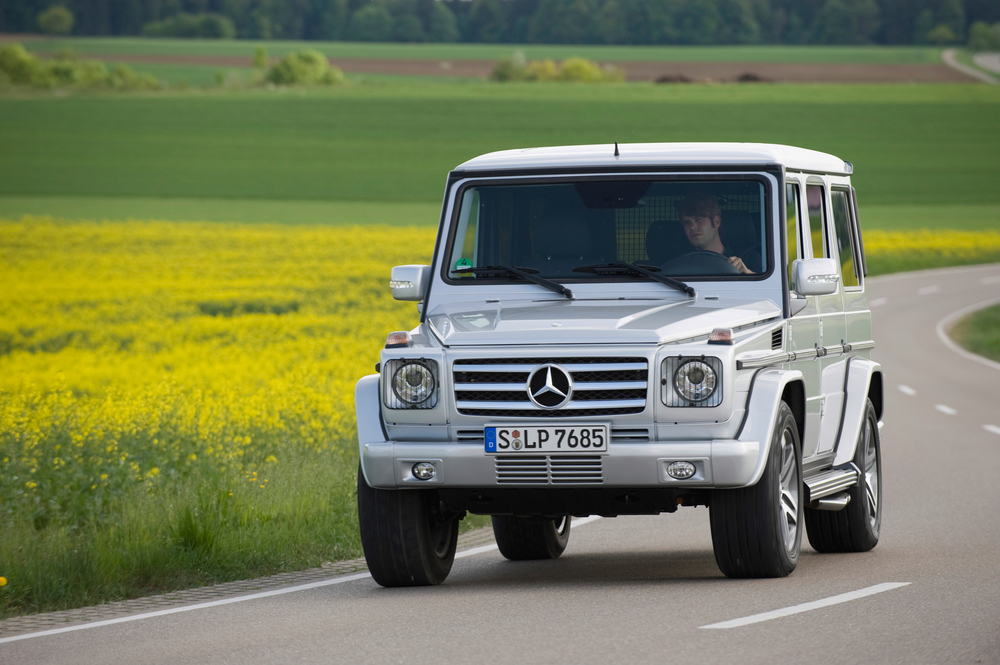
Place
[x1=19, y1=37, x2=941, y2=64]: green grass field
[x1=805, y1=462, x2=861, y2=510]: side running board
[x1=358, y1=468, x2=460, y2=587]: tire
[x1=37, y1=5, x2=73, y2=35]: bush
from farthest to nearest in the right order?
[x1=19, y1=37, x2=941, y2=64]: green grass field, [x1=37, y1=5, x2=73, y2=35]: bush, [x1=805, y1=462, x2=861, y2=510]: side running board, [x1=358, y1=468, x2=460, y2=587]: tire

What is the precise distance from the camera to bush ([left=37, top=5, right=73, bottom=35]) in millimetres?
93000

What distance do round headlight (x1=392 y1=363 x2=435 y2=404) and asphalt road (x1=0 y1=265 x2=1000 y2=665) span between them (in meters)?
1.02

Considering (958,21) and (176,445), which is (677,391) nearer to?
(176,445)

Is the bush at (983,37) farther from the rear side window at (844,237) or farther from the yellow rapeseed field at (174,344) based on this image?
the rear side window at (844,237)

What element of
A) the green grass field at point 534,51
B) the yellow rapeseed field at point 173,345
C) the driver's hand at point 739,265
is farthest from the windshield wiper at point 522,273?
the green grass field at point 534,51

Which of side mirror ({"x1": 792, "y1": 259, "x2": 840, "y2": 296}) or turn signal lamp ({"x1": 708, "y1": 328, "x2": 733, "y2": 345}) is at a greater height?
side mirror ({"x1": 792, "y1": 259, "x2": 840, "y2": 296})

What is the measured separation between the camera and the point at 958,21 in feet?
345

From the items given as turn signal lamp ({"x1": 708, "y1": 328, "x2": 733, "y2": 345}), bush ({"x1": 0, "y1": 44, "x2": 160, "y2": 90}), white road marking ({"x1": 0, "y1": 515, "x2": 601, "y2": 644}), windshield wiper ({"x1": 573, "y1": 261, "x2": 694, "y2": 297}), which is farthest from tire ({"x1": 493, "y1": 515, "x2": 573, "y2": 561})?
bush ({"x1": 0, "y1": 44, "x2": 160, "y2": 90})

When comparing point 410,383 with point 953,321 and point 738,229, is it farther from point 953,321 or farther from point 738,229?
point 953,321

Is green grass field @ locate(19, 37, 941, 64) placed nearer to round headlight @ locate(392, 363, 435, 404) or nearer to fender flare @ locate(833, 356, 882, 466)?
fender flare @ locate(833, 356, 882, 466)

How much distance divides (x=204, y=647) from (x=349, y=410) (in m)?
9.10

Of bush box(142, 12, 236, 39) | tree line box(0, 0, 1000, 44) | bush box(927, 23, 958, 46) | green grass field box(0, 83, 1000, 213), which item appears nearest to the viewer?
green grass field box(0, 83, 1000, 213)

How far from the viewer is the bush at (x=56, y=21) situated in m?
93.0

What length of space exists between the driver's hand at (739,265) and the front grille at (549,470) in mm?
1696
